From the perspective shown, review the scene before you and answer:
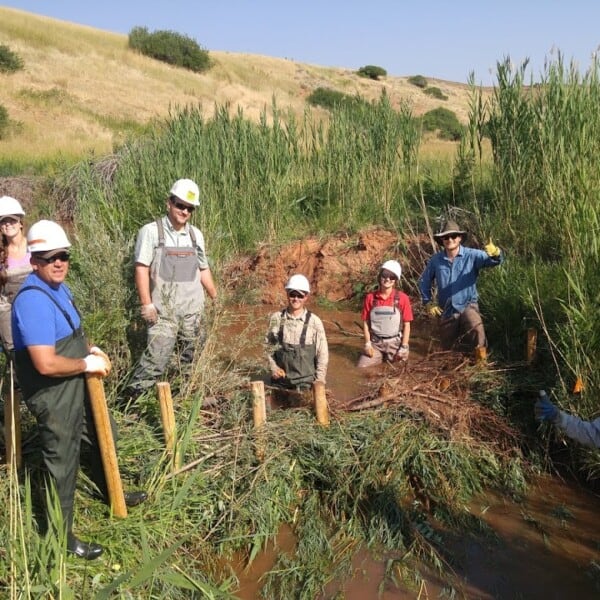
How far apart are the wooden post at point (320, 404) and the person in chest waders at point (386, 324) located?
156 cm

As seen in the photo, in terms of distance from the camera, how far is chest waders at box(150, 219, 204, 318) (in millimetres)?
4395

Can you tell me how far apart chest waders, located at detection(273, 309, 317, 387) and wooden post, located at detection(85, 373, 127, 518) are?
1.85 metres

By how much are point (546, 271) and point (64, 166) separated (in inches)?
501

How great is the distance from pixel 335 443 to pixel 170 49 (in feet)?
137

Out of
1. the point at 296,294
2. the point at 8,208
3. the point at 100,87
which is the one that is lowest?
the point at 296,294

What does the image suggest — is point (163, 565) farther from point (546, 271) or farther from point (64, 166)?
point (64, 166)

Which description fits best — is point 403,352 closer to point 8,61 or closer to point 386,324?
point 386,324

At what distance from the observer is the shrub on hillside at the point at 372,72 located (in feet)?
177

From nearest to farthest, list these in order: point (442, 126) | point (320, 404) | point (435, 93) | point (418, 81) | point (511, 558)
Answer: point (511, 558) → point (320, 404) → point (442, 126) → point (435, 93) → point (418, 81)

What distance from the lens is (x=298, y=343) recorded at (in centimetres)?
476

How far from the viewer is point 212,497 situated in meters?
3.67

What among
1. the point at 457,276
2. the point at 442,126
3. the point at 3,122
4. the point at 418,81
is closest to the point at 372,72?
the point at 418,81

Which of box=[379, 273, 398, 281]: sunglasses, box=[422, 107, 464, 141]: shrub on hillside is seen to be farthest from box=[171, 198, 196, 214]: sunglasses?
box=[422, 107, 464, 141]: shrub on hillside

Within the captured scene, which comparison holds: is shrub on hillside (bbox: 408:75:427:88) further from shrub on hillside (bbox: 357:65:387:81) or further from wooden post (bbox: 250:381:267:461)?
wooden post (bbox: 250:381:267:461)
